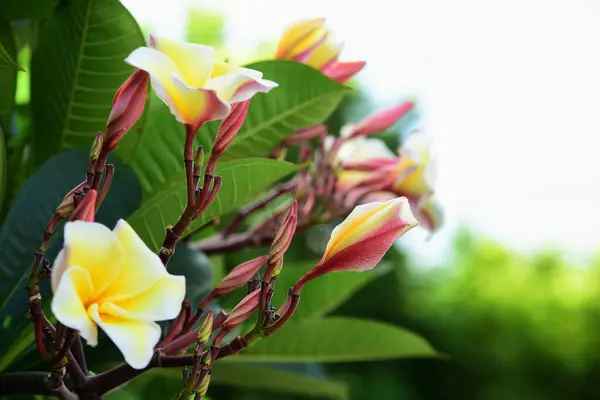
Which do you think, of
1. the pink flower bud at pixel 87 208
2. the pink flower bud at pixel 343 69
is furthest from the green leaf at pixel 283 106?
the pink flower bud at pixel 87 208

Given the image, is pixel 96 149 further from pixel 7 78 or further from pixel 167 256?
pixel 7 78

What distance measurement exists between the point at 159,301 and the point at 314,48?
0.34 meters

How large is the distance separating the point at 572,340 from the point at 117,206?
3214 mm

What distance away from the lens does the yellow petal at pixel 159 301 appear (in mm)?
338

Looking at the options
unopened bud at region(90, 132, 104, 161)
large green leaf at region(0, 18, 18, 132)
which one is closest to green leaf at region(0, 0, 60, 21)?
large green leaf at region(0, 18, 18, 132)

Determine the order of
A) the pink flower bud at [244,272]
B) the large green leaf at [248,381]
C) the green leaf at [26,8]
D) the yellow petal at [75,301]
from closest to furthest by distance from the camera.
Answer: the yellow petal at [75,301] < the pink flower bud at [244,272] < the green leaf at [26,8] < the large green leaf at [248,381]

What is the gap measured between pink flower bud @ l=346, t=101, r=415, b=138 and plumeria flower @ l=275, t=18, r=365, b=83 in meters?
0.12

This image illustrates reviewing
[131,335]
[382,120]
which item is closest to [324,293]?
[382,120]

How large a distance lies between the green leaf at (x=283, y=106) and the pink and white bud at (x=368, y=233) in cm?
20

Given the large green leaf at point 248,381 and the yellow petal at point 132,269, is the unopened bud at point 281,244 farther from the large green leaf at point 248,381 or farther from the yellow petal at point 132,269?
the large green leaf at point 248,381

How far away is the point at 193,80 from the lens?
361mm

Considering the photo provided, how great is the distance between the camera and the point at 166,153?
594mm

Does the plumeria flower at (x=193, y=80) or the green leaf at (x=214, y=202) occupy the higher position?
the plumeria flower at (x=193, y=80)

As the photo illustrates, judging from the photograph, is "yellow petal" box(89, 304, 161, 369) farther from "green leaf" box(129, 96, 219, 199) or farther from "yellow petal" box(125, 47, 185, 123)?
"green leaf" box(129, 96, 219, 199)
